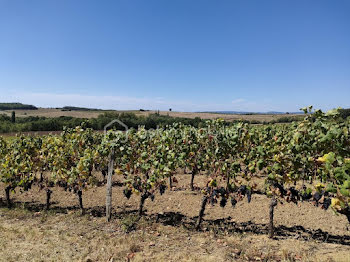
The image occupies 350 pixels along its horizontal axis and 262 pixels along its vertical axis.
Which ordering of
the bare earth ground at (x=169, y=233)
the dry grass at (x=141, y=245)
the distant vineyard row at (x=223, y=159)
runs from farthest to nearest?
the bare earth ground at (x=169, y=233) → the dry grass at (x=141, y=245) → the distant vineyard row at (x=223, y=159)

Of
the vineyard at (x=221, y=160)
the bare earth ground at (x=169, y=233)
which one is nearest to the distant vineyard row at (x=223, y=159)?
the vineyard at (x=221, y=160)

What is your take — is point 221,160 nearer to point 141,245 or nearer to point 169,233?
point 169,233

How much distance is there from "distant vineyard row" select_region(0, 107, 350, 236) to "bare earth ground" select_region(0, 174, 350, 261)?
0.72m

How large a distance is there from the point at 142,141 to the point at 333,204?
606cm

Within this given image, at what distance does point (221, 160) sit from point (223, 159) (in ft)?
0.23

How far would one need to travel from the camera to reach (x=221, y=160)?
269 inches

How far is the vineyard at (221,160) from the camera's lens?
4660 mm

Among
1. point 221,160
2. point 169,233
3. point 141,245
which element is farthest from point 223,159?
point 141,245

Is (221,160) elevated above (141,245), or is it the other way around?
(221,160)

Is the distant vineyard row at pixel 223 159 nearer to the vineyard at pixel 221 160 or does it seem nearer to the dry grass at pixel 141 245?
the vineyard at pixel 221 160

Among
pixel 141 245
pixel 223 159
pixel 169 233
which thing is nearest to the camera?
pixel 141 245

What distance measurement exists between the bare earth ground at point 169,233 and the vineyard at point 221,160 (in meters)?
0.51

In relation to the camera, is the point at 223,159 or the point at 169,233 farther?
the point at 169,233

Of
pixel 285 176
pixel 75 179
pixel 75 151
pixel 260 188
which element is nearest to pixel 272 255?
pixel 285 176
